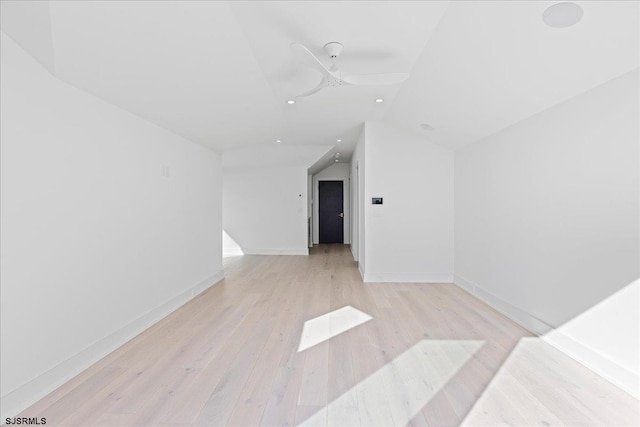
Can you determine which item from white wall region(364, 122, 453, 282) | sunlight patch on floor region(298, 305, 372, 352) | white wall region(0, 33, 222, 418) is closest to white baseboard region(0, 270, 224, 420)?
white wall region(0, 33, 222, 418)

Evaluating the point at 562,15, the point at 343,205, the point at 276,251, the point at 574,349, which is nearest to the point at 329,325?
the point at 574,349

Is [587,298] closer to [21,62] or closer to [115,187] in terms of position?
[115,187]

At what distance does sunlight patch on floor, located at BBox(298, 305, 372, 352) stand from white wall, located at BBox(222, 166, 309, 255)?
455 cm

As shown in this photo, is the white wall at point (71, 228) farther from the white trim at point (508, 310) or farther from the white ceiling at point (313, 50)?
the white trim at point (508, 310)

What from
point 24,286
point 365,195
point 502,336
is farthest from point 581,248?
point 24,286

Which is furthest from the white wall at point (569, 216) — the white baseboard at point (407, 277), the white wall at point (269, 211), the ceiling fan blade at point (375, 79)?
the white wall at point (269, 211)

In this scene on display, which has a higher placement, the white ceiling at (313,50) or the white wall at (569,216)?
the white ceiling at (313,50)

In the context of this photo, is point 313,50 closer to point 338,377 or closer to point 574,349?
point 338,377

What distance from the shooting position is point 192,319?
340 centimetres

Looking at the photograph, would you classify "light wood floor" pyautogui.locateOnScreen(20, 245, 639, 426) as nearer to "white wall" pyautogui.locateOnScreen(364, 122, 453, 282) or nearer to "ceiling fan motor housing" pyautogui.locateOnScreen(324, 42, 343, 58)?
"white wall" pyautogui.locateOnScreen(364, 122, 453, 282)

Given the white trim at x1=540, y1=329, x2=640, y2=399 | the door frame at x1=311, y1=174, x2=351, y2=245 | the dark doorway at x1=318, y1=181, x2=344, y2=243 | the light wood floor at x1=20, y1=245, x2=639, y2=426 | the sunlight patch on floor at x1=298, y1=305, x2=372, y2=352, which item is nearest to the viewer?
the light wood floor at x1=20, y1=245, x2=639, y2=426

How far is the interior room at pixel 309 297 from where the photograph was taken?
1.86 m

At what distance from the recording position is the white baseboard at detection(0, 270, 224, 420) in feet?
5.95

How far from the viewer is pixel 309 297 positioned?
422 cm
